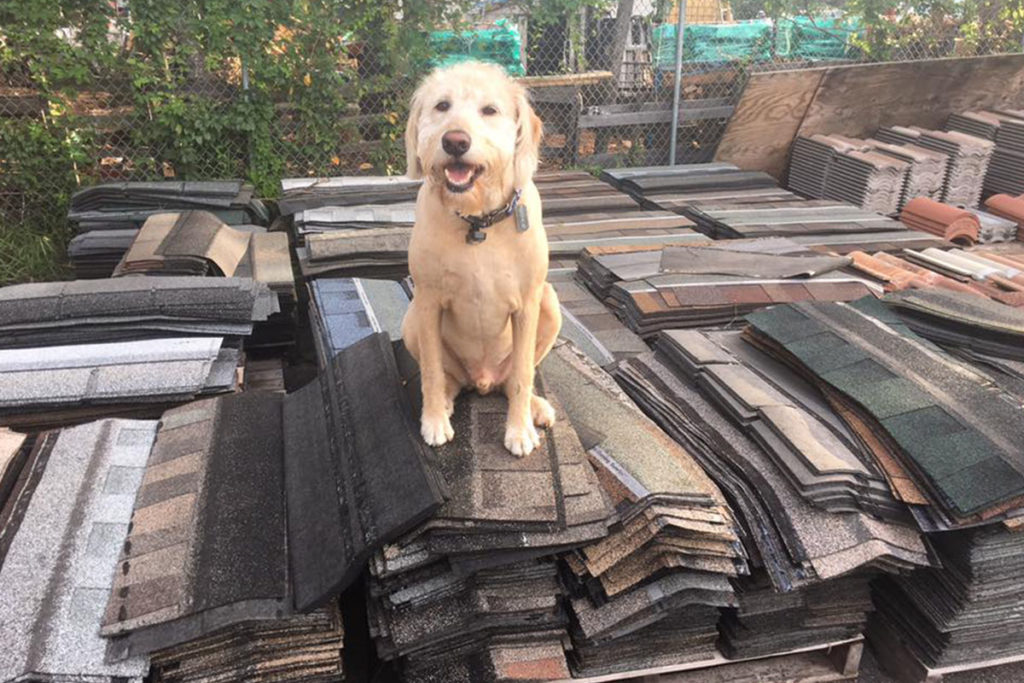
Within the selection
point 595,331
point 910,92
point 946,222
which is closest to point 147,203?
point 595,331

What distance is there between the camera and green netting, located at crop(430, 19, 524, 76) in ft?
25.4

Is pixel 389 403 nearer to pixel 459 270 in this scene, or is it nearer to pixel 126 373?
pixel 459 270

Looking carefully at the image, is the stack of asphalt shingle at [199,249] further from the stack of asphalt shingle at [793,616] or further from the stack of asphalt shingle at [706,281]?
the stack of asphalt shingle at [793,616]

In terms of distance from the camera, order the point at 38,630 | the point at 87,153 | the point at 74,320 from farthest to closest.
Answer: the point at 87,153 → the point at 74,320 → the point at 38,630

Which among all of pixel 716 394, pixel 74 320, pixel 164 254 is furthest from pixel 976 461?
pixel 164 254

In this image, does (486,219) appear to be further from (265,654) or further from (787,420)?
(265,654)

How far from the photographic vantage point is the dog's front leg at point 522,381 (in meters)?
2.88

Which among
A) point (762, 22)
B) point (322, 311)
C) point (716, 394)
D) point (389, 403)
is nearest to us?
point (389, 403)

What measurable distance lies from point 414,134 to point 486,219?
0.42 metres

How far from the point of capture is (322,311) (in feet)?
14.7

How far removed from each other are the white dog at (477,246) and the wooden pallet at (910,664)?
1.70m

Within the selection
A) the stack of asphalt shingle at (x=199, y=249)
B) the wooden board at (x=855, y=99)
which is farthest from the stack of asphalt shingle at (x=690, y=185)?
the stack of asphalt shingle at (x=199, y=249)

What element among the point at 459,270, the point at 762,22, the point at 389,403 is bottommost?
the point at 389,403

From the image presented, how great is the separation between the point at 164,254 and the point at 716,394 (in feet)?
11.5
